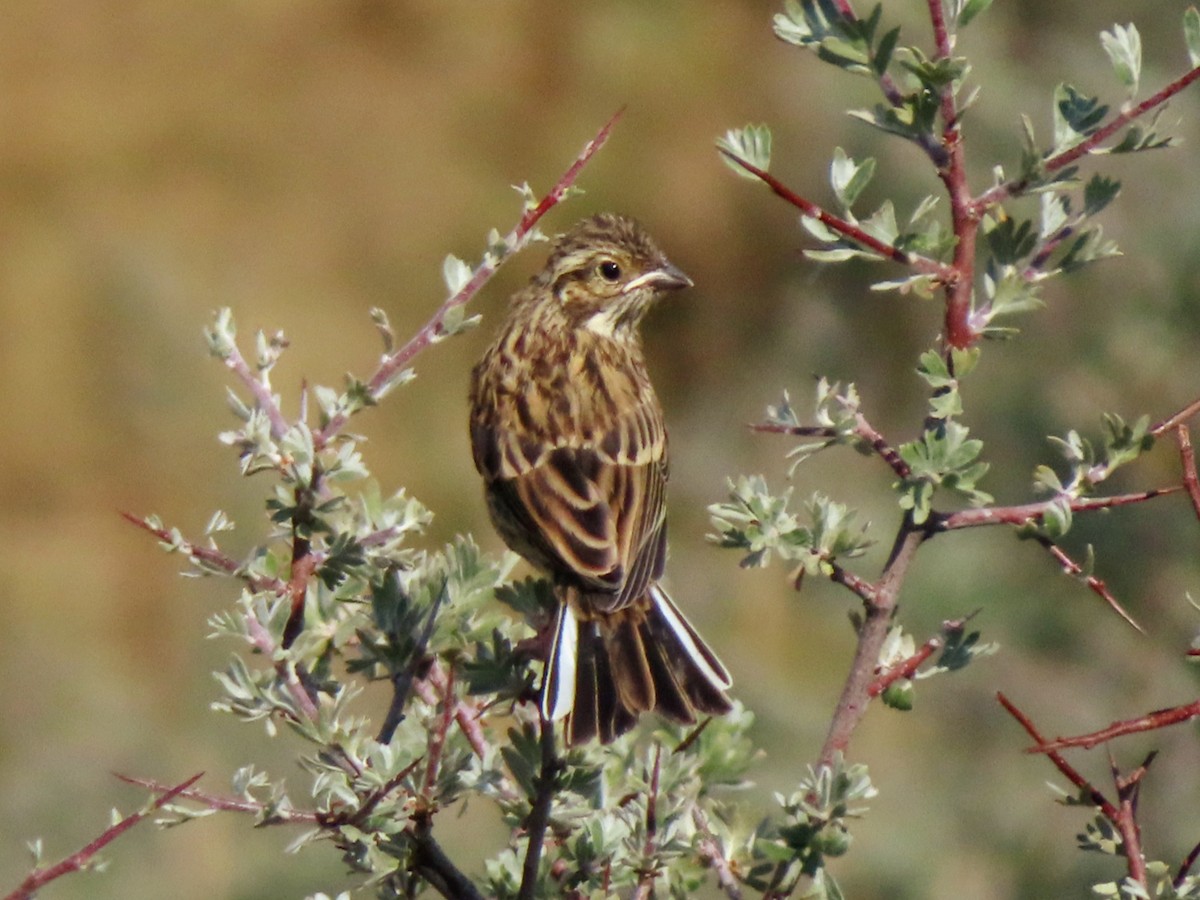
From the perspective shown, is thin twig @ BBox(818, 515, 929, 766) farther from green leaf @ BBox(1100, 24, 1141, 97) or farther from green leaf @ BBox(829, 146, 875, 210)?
green leaf @ BBox(1100, 24, 1141, 97)

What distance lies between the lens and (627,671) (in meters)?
3.78

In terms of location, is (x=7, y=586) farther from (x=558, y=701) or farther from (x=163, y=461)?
(x=558, y=701)

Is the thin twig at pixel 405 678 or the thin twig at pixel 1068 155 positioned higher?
the thin twig at pixel 1068 155

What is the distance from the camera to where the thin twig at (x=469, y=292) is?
112 inches

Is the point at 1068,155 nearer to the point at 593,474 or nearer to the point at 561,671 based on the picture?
the point at 561,671

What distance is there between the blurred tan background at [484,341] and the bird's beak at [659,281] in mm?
2099

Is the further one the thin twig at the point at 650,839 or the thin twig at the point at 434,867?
the thin twig at the point at 650,839

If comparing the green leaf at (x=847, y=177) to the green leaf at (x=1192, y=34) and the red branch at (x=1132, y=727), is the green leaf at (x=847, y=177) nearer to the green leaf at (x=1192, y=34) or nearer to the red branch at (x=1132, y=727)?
the green leaf at (x=1192, y=34)

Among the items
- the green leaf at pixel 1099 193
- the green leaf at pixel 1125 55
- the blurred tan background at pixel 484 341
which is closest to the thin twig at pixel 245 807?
the green leaf at pixel 1099 193

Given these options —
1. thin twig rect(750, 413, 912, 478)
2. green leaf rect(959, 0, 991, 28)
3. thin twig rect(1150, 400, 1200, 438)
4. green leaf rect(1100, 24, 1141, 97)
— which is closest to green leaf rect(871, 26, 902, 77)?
green leaf rect(959, 0, 991, 28)

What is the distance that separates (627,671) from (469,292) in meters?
1.10

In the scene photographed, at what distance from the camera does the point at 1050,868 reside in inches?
276

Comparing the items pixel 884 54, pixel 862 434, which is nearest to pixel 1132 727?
pixel 862 434

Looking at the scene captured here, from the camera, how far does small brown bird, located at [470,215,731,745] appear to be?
362cm
